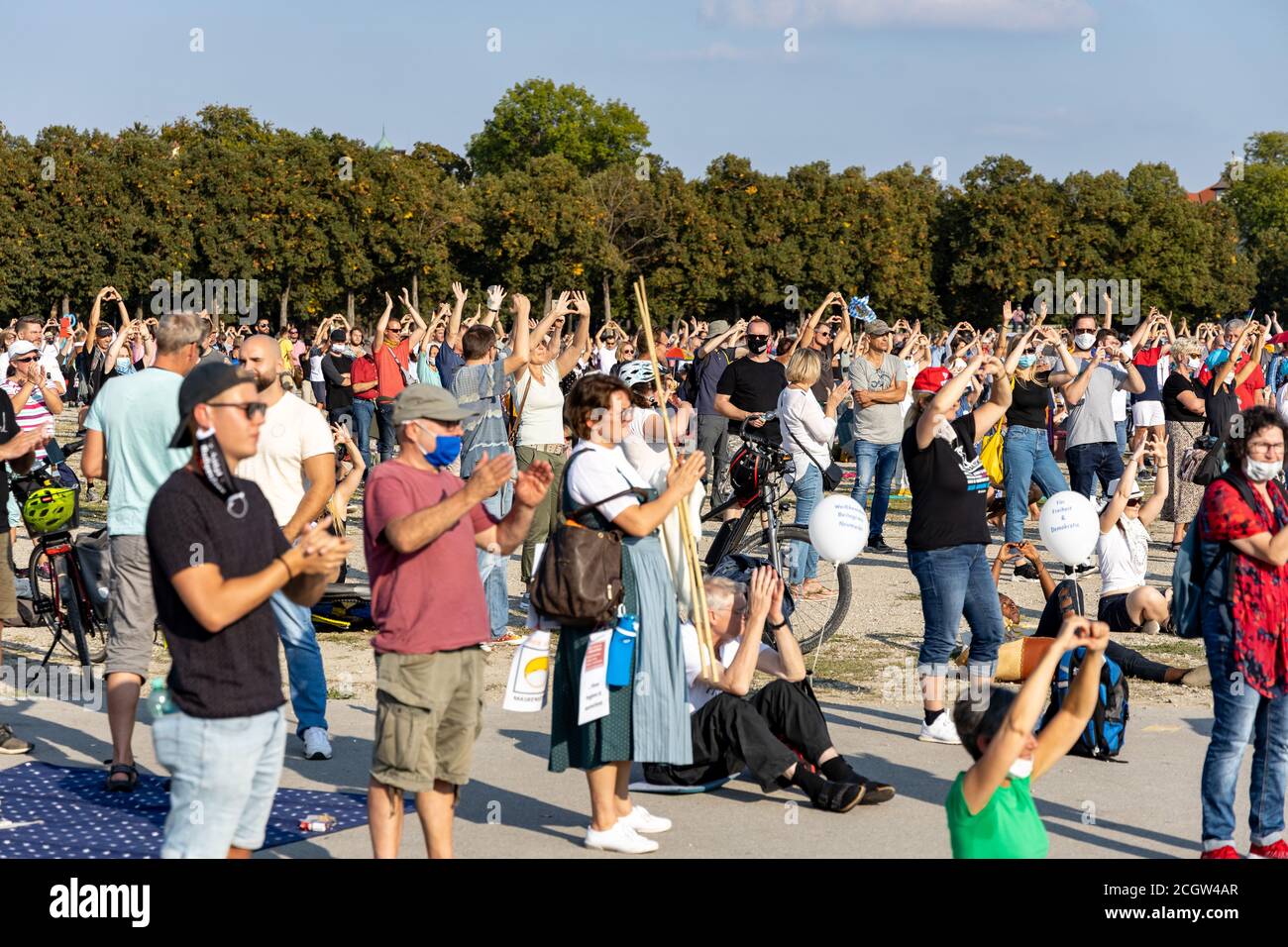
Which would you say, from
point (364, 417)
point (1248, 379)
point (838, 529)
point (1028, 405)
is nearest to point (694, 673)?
point (838, 529)

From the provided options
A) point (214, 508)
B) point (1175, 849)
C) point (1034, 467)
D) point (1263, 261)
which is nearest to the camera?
point (214, 508)

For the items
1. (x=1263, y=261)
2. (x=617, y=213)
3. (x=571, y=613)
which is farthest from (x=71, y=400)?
(x=1263, y=261)

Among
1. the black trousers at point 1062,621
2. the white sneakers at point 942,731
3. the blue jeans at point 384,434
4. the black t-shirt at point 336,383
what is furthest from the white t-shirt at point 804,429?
the black t-shirt at point 336,383

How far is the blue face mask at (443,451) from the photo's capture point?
4988 mm

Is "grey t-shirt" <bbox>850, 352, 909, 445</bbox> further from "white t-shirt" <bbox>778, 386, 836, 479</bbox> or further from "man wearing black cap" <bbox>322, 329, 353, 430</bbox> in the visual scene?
"man wearing black cap" <bbox>322, 329, 353, 430</bbox>

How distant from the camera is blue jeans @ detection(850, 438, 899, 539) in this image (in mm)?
13273

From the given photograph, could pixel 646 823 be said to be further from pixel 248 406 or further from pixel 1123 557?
pixel 1123 557

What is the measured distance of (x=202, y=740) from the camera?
4.02 m

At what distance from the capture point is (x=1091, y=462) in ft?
42.6

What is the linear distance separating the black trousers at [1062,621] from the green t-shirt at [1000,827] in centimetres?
391

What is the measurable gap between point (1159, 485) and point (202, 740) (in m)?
6.97

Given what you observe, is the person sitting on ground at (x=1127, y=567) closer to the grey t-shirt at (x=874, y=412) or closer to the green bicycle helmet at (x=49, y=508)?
the grey t-shirt at (x=874, y=412)

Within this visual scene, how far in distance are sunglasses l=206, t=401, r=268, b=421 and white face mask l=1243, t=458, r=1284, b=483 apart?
335cm
